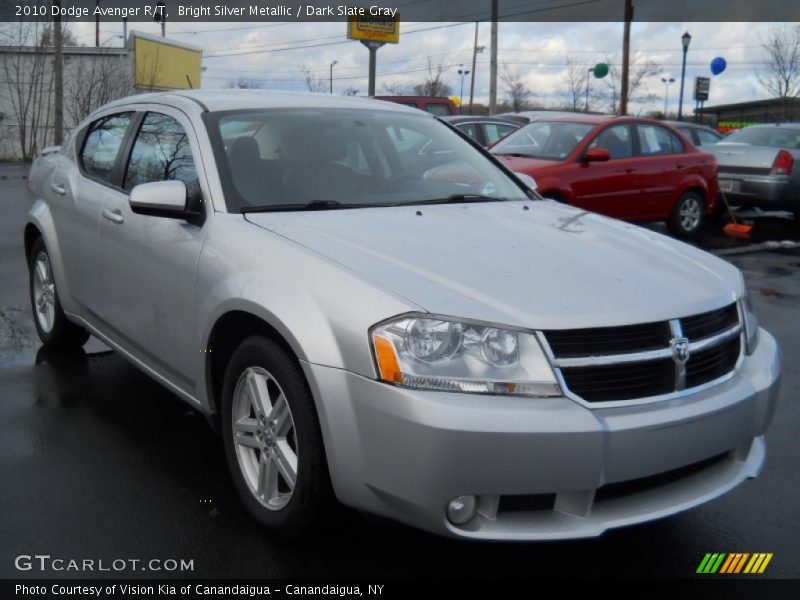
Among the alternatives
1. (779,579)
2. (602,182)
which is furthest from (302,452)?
(602,182)

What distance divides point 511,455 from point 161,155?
2561mm

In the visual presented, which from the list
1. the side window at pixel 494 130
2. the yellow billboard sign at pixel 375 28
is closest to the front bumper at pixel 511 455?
the side window at pixel 494 130

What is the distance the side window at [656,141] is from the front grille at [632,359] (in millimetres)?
8853

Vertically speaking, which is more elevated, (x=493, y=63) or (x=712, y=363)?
(x=493, y=63)

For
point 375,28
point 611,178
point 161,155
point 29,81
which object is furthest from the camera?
point 375,28

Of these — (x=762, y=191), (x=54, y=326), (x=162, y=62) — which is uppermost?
(x=162, y=62)

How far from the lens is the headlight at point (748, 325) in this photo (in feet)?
11.1

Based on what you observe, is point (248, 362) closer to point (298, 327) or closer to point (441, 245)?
point (298, 327)

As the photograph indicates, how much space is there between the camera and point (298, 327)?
116 inches

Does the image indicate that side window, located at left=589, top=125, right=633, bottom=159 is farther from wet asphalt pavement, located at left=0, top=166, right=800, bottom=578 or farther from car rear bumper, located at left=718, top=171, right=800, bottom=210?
wet asphalt pavement, located at left=0, top=166, right=800, bottom=578

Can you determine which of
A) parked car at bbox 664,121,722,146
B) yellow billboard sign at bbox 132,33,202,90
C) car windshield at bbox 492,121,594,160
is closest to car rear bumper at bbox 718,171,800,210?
parked car at bbox 664,121,722,146

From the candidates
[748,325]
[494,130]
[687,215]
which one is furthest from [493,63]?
[748,325]

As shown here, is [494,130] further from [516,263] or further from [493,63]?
[493,63]

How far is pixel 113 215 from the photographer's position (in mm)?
4418
